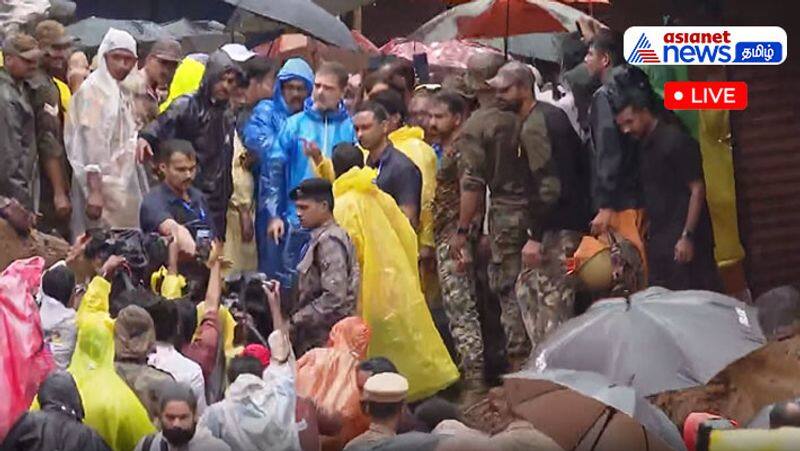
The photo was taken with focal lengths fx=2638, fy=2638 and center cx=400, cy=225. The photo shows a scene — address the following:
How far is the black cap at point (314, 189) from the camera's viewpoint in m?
9.55

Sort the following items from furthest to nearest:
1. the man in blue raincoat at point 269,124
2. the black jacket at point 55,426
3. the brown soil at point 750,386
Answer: the man in blue raincoat at point 269,124, the brown soil at point 750,386, the black jacket at point 55,426

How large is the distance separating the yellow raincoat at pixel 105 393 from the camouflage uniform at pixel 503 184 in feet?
4.91

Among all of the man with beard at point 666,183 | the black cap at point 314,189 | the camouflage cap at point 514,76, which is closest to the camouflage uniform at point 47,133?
the black cap at point 314,189

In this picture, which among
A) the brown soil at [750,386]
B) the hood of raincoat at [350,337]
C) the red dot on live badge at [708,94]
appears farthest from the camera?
the red dot on live badge at [708,94]

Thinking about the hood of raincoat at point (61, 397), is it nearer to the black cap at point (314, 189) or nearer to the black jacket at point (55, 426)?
the black jacket at point (55, 426)

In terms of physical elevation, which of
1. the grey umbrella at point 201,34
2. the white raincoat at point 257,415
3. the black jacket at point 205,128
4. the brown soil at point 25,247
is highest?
the grey umbrella at point 201,34

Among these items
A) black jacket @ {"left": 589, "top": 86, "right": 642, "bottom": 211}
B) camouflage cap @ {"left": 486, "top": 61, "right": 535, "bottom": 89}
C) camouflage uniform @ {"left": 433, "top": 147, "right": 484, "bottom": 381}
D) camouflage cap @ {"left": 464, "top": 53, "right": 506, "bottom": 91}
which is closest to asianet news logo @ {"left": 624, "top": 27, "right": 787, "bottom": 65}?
black jacket @ {"left": 589, "top": 86, "right": 642, "bottom": 211}

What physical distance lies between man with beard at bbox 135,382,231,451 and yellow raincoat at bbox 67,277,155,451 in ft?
0.30

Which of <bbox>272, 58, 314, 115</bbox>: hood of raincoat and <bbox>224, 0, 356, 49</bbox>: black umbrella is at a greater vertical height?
<bbox>224, 0, 356, 49</bbox>: black umbrella

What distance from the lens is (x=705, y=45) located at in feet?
31.4

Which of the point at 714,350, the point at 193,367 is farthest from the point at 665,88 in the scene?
the point at 193,367

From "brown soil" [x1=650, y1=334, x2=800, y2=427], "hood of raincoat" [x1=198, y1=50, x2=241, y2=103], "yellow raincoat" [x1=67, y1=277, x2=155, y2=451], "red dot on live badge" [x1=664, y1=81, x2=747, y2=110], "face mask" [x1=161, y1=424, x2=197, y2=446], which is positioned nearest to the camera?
"face mask" [x1=161, y1=424, x2=197, y2=446]

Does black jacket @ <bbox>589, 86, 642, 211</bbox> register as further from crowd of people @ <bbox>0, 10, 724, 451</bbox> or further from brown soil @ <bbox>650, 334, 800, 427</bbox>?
brown soil @ <bbox>650, 334, 800, 427</bbox>

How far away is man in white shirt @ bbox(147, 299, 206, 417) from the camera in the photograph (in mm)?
9141
